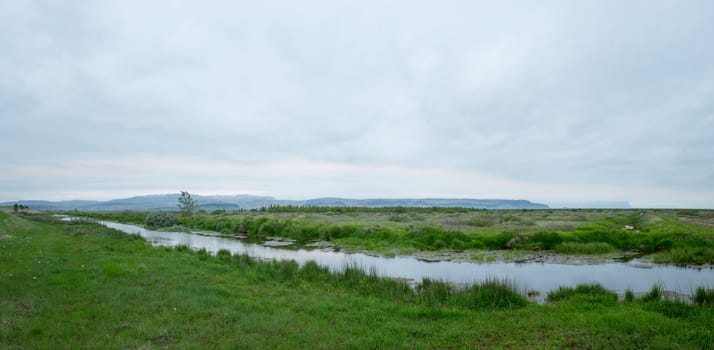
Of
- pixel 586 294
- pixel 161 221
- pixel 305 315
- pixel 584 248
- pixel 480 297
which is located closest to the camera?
pixel 305 315

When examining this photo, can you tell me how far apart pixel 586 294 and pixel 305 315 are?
29.1 feet

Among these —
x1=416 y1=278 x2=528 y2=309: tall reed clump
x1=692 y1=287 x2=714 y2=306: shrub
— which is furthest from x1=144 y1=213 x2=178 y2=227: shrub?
x1=692 y1=287 x2=714 y2=306: shrub

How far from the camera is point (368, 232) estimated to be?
120 ft

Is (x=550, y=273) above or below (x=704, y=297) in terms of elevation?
below

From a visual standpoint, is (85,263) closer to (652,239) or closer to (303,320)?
(303,320)

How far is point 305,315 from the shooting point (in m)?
10.3

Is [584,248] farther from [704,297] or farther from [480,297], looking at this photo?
[480,297]

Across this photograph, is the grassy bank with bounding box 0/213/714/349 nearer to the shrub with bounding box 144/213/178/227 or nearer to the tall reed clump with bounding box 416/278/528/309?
the tall reed clump with bounding box 416/278/528/309

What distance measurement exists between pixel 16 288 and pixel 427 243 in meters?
25.5

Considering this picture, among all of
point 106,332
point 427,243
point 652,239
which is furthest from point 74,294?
point 652,239

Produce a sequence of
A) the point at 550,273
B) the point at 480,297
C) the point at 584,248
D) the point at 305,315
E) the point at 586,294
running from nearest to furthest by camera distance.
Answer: the point at 305,315, the point at 480,297, the point at 586,294, the point at 550,273, the point at 584,248

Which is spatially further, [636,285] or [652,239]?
[652,239]

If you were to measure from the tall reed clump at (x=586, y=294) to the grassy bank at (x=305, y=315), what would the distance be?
8cm

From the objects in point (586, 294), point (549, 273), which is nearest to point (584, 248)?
point (549, 273)
